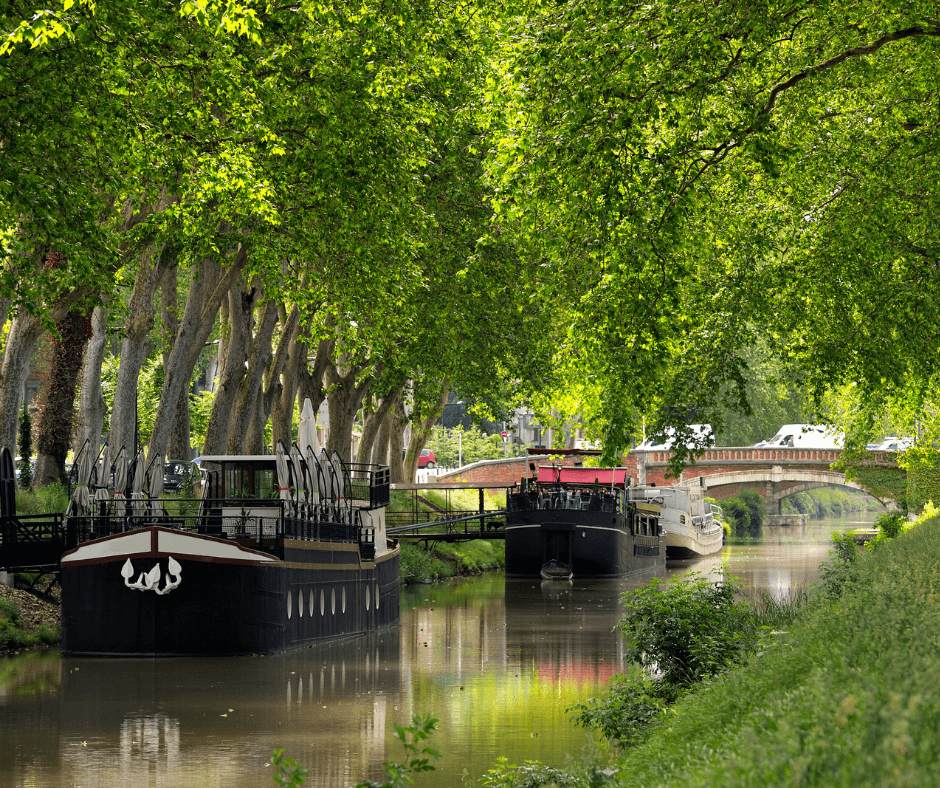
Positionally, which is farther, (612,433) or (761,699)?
(612,433)

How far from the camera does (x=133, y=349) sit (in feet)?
88.3

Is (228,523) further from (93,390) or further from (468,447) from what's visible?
(468,447)

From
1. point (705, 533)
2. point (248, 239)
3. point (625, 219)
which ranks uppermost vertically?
point (248, 239)

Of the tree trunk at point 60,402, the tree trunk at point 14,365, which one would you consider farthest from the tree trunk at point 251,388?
the tree trunk at point 14,365

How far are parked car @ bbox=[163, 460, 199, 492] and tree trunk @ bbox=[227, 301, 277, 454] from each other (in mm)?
1242

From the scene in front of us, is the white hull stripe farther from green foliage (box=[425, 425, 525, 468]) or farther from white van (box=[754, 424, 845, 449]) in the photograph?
white van (box=[754, 424, 845, 449])

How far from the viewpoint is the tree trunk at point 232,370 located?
1141 inches

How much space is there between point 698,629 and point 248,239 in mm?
13560

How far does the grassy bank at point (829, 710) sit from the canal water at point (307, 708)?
14.4 feet

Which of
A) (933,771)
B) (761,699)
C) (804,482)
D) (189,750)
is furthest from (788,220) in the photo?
(804,482)

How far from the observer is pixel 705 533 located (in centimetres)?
6925

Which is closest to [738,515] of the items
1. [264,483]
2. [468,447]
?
[468,447]

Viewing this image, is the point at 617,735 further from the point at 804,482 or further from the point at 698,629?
the point at 804,482

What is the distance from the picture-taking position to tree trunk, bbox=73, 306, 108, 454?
28.8 meters
